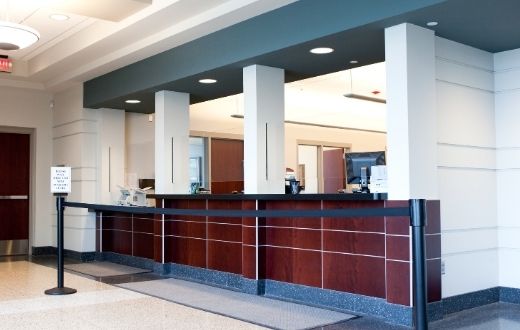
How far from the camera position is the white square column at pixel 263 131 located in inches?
253

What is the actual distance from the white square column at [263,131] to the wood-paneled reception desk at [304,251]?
0.39 m

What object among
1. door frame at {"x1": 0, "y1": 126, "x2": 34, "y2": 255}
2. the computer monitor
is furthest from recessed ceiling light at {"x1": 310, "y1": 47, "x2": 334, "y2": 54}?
door frame at {"x1": 0, "y1": 126, "x2": 34, "y2": 255}

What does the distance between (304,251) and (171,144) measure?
3.23m

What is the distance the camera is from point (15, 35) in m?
5.82

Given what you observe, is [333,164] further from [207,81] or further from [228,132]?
[207,81]

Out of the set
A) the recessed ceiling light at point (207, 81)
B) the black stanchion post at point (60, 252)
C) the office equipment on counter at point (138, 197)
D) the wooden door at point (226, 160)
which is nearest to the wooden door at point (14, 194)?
the office equipment on counter at point (138, 197)

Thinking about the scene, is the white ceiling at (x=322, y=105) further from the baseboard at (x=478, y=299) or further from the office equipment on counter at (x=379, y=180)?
the baseboard at (x=478, y=299)

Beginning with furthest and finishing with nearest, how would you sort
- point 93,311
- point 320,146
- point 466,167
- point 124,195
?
point 320,146, point 124,195, point 466,167, point 93,311

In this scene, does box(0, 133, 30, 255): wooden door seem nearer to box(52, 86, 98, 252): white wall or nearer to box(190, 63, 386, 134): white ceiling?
box(52, 86, 98, 252): white wall

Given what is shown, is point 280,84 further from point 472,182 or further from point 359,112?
point 359,112

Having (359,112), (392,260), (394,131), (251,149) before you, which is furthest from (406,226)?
(359,112)

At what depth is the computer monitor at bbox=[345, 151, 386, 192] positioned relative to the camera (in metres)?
6.15

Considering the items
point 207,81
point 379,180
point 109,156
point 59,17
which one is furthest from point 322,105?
point 379,180

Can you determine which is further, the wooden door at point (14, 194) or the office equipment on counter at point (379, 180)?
the wooden door at point (14, 194)
